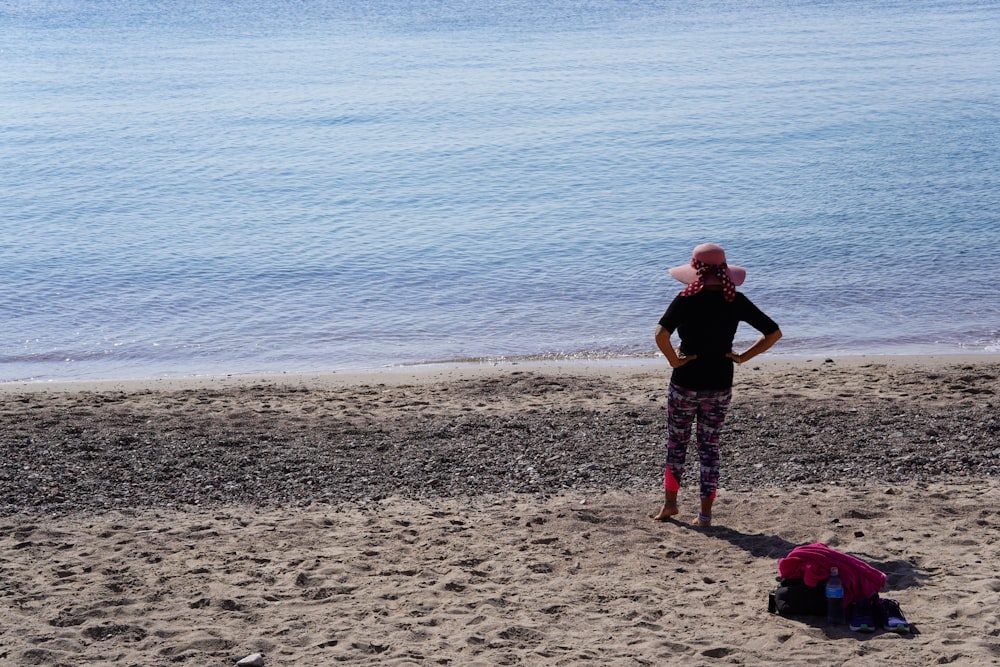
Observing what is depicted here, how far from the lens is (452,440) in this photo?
9.30 metres

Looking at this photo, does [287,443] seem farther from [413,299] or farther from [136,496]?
[413,299]

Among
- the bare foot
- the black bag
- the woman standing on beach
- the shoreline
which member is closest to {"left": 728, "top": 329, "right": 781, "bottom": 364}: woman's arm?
the woman standing on beach

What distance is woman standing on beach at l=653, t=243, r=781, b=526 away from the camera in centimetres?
655

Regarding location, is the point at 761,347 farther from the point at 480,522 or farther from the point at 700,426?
the point at 480,522

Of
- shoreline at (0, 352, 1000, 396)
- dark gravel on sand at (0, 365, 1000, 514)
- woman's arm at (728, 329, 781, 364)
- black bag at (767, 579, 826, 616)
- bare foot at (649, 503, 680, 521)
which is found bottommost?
black bag at (767, 579, 826, 616)

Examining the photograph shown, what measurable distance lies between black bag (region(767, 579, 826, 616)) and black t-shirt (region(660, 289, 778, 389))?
152cm

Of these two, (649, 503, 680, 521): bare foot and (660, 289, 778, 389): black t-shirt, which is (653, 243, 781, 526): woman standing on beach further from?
(649, 503, 680, 521): bare foot

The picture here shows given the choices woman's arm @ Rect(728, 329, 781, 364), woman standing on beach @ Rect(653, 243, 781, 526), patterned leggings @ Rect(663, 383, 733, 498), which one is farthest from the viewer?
patterned leggings @ Rect(663, 383, 733, 498)

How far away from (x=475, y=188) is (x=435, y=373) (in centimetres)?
1322

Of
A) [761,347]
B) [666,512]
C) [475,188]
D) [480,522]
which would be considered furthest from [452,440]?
[475,188]

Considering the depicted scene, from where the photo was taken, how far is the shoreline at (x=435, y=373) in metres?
12.0

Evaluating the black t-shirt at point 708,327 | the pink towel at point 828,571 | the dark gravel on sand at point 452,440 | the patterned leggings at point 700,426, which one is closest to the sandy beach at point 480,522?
the dark gravel on sand at point 452,440

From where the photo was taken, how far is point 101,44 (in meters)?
46.4

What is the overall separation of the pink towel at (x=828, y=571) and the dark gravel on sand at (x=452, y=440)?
2.19m
